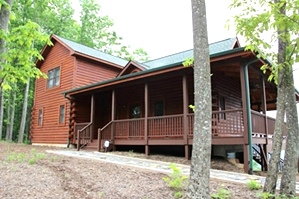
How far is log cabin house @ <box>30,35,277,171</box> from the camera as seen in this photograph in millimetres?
8812

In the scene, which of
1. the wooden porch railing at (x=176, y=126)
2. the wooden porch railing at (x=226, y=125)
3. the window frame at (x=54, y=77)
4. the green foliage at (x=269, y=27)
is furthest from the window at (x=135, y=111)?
the green foliage at (x=269, y=27)

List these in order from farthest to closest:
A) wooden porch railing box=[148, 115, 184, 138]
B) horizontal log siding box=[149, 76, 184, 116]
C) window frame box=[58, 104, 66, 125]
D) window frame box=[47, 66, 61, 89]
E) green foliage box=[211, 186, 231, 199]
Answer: window frame box=[47, 66, 61, 89], window frame box=[58, 104, 66, 125], horizontal log siding box=[149, 76, 184, 116], wooden porch railing box=[148, 115, 184, 138], green foliage box=[211, 186, 231, 199]

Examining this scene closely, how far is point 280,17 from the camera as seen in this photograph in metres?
4.60

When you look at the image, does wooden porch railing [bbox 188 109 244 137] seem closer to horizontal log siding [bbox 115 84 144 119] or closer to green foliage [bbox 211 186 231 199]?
green foliage [bbox 211 186 231 199]

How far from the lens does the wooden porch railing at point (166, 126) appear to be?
990 cm

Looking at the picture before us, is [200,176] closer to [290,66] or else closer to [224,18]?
[290,66]

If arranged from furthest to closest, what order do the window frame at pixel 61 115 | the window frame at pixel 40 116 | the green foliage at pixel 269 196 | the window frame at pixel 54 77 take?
1. the window frame at pixel 40 116
2. the window frame at pixel 54 77
3. the window frame at pixel 61 115
4. the green foliage at pixel 269 196

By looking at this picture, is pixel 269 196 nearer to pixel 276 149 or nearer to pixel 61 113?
pixel 276 149

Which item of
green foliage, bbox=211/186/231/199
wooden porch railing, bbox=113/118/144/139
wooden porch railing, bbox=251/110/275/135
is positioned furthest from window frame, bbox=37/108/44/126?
green foliage, bbox=211/186/231/199

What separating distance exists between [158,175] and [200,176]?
256 cm

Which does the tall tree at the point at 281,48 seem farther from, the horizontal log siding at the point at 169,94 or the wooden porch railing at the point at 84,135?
the wooden porch railing at the point at 84,135

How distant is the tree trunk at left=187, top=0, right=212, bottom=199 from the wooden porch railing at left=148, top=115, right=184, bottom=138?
211 inches

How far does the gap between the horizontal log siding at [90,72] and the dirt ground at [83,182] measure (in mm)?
9078

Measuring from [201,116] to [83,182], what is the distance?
305 cm
